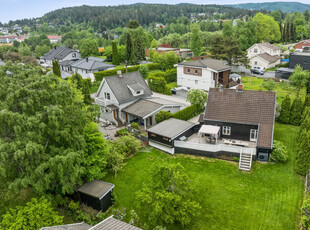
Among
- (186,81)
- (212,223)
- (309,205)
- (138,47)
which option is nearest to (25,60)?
(138,47)

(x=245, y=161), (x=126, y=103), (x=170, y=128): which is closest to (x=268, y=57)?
(x=126, y=103)

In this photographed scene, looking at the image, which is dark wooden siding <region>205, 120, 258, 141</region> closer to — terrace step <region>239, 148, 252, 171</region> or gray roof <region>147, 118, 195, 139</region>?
terrace step <region>239, 148, 252, 171</region>

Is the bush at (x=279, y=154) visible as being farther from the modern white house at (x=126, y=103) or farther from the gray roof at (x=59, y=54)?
the gray roof at (x=59, y=54)

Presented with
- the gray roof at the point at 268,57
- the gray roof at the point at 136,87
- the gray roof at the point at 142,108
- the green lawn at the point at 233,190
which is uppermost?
the gray roof at the point at 136,87

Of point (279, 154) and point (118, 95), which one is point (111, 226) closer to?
point (279, 154)

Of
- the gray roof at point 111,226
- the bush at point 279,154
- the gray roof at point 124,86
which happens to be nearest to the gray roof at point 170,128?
the gray roof at point 124,86

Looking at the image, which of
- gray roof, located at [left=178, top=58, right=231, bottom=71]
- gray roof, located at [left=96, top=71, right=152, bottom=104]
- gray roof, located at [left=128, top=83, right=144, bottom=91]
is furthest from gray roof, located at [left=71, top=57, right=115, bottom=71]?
gray roof, located at [left=128, top=83, right=144, bottom=91]
